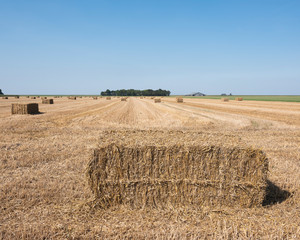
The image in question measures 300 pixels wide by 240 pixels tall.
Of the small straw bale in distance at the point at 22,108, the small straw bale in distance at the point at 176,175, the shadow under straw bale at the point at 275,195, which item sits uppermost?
the small straw bale in distance at the point at 22,108

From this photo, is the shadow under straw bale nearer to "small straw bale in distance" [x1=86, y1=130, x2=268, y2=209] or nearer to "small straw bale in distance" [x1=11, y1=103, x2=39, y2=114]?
"small straw bale in distance" [x1=86, y1=130, x2=268, y2=209]

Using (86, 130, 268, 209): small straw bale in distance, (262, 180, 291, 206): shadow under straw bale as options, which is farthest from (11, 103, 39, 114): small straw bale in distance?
(262, 180, 291, 206): shadow under straw bale

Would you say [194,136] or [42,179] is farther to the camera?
[42,179]

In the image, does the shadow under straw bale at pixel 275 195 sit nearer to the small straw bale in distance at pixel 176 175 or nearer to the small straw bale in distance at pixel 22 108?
the small straw bale in distance at pixel 176 175

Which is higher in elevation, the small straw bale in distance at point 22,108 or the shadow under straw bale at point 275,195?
the small straw bale in distance at point 22,108

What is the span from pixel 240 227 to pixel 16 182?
594 cm

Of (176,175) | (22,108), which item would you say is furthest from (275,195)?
(22,108)

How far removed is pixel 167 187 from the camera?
4.84 meters

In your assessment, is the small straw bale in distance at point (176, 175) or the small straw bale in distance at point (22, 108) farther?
the small straw bale in distance at point (22, 108)

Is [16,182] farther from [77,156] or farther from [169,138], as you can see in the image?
[169,138]

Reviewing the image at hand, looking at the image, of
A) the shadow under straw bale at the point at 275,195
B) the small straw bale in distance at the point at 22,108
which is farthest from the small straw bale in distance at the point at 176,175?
the small straw bale in distance at the point at 22,108

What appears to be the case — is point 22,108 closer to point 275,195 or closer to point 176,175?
point 176,175

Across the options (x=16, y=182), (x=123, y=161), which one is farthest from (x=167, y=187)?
(x=16, y=182)

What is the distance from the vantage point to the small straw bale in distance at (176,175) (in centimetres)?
475
